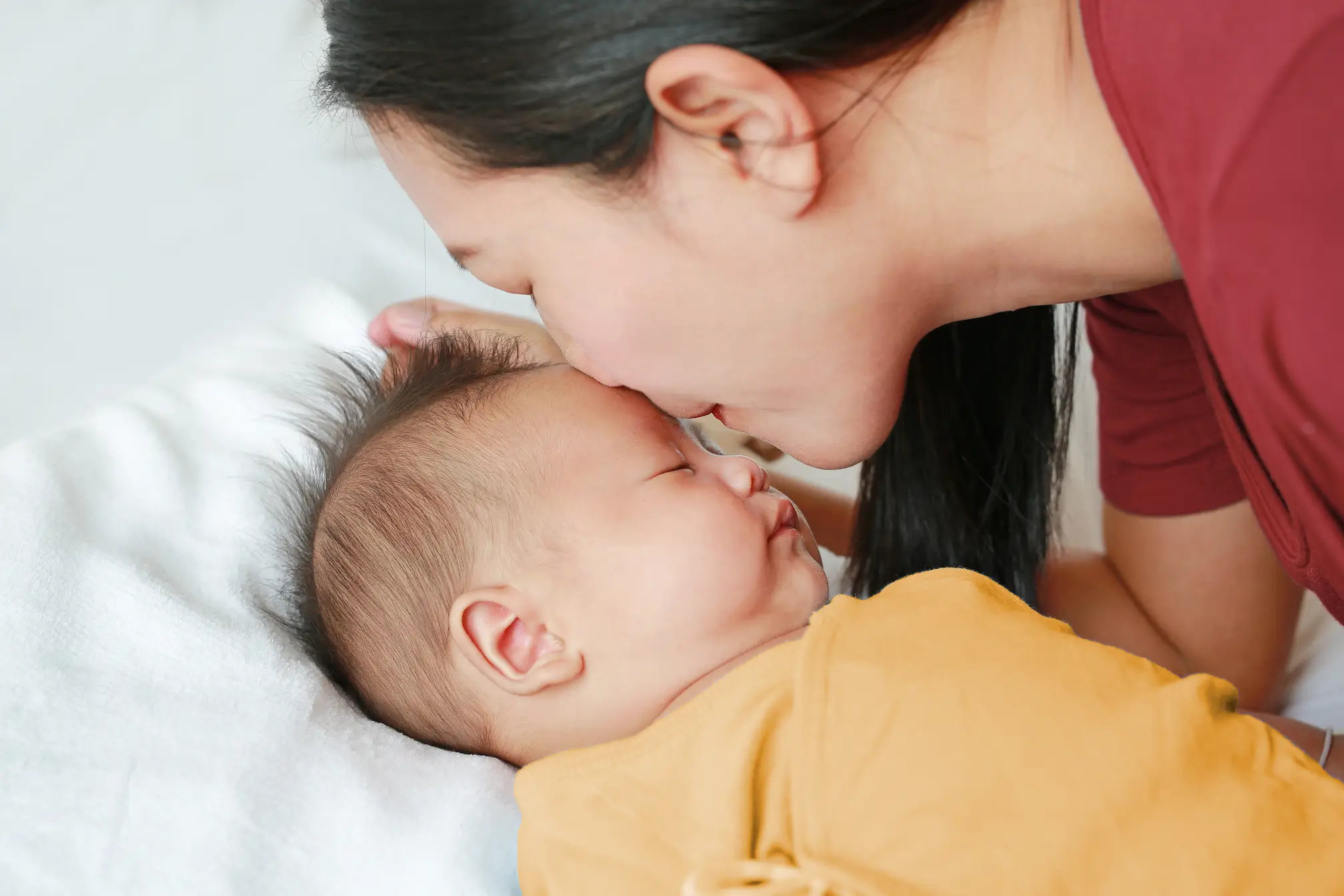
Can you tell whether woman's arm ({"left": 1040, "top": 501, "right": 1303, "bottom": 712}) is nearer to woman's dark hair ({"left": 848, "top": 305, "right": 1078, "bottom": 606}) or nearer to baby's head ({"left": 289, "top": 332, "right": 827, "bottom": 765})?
woman's dark hair ({"left": 848, "top": 305, "right": 1078, "bottom": 606})

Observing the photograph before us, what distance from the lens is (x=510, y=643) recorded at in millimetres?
896

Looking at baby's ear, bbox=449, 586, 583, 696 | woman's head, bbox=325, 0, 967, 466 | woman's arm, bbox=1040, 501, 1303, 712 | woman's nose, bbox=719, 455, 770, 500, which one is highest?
woman's head, bbox=325, 0, 967, 466

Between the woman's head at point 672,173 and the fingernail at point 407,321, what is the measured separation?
18.6 inches

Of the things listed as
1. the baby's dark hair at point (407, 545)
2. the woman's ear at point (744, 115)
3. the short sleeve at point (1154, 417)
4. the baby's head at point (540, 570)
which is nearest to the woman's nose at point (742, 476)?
the baby's head at point (540, 570)

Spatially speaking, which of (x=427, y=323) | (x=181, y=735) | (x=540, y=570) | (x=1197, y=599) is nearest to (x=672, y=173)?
(x=540, y=570)

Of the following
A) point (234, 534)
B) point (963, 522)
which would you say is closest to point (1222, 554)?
point (963, 522)

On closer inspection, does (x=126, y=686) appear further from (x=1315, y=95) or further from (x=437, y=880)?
(x=1315, y=95)

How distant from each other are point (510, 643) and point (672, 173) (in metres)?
0.39

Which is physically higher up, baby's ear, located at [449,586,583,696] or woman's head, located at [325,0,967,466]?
woman's head, located at [325,0,967,466]

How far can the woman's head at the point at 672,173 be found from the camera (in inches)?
25.7

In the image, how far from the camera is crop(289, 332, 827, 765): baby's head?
2.92 ft

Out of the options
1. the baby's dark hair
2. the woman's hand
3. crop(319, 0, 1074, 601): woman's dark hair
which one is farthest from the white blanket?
crop(319, 0, 1074, 601): woman's dark hair

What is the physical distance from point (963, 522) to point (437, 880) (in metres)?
0.64

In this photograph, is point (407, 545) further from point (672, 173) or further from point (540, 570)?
point (672, 173)
